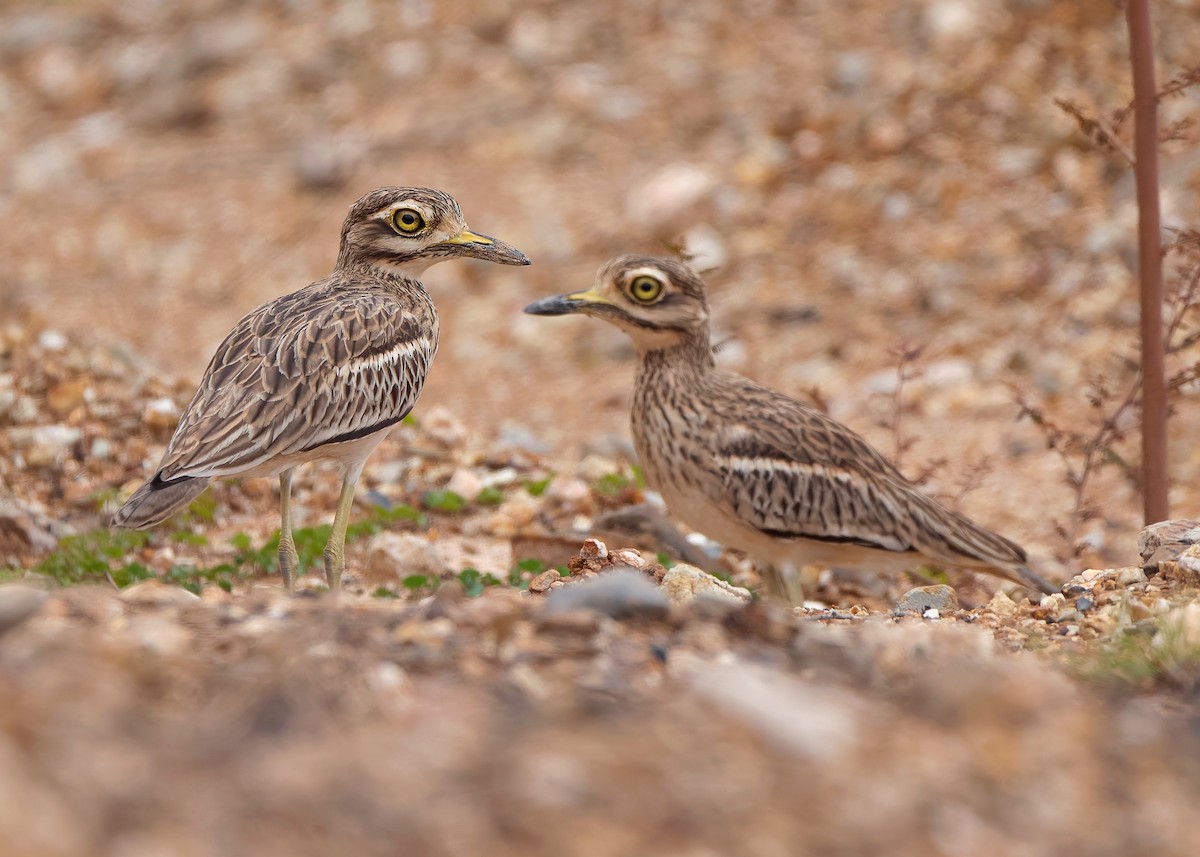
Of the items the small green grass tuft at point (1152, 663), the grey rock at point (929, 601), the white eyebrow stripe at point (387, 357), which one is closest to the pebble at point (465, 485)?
the white eyebrow stripe at point (387, 357)

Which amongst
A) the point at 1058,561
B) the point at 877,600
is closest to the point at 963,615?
the point at 877,600

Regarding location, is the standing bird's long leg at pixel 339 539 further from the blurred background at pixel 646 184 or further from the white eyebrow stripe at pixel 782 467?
the blurred background at pixel 646 184

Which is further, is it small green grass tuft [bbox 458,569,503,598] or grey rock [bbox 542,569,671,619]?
small green grass tuft [bbox 458,569,503,598]

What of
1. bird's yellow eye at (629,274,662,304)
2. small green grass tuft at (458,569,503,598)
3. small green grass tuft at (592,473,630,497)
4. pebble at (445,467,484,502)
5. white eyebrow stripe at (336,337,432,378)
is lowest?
small green grass tuft at (458,569,503,598)

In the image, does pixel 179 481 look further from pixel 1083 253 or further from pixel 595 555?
pixel 1083 253

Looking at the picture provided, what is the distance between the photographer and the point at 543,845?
2.31m

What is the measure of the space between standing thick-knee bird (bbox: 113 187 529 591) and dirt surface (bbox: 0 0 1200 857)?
48cm

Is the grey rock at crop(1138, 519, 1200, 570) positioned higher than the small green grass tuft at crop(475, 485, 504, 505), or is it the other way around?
the grey rock at crop(1138, 519, 1200, 570)

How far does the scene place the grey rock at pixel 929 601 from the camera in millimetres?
5008

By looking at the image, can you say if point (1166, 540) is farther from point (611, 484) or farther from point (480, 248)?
point (611, 484)

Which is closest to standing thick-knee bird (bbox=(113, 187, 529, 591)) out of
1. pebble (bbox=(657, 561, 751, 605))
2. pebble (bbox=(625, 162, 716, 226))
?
pebble (bbox=(657, 561, 751, 605))

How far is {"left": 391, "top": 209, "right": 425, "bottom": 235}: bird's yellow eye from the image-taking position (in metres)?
5.83

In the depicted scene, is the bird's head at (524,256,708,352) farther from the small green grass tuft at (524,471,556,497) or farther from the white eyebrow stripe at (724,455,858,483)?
the small green grass tuft at (524,471,556,497)

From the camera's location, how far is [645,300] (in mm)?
5988
